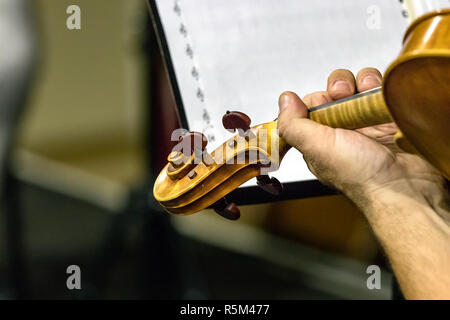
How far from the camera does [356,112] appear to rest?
55cm

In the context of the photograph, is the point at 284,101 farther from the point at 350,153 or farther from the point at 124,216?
the point at 124,216

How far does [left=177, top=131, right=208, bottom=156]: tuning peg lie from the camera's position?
2.14ft

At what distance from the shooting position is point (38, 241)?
2174 mm

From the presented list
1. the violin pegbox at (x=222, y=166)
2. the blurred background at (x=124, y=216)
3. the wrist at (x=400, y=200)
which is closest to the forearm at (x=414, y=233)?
the wrist at (x=400, y=200)

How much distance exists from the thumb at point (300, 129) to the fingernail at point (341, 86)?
0.08 m

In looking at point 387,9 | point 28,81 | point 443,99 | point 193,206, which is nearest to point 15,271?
point 28,81

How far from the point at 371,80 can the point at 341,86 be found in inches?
1.5

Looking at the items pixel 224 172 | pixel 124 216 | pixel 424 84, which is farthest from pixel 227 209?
pixel 124 216

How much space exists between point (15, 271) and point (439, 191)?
0.99m

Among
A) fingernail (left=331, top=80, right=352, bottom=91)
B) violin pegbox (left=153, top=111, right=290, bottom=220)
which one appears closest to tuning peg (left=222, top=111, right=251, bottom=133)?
violin pegbox (left=153, top=111, right=290, bottom=220)

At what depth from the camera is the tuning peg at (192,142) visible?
0.65 meters

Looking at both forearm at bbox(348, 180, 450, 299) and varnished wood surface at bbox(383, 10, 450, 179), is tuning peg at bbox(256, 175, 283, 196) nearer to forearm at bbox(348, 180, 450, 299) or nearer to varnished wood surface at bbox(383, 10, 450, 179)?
forearm at bbox(348, 180, 450, 299)

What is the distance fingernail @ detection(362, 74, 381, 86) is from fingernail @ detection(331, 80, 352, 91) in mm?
20

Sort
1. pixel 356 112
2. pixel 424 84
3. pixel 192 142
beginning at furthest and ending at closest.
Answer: pixel 192 142, pixel 356 112, pixel 424 84
